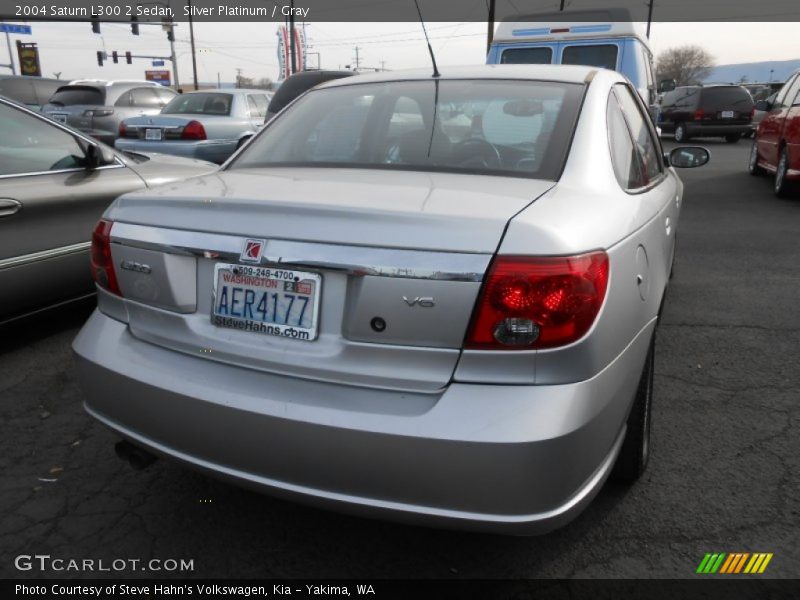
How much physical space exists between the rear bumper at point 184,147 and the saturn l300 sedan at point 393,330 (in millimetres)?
7326

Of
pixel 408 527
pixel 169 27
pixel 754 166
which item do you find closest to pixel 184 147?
pixel 408 527

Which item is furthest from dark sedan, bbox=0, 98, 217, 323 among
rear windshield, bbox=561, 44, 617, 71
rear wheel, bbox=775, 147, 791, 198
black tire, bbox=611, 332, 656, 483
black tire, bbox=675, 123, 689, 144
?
black tire, bbox=675, 123, 689, 144

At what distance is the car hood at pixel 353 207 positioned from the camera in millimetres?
1678

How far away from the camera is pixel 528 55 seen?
35.9ft

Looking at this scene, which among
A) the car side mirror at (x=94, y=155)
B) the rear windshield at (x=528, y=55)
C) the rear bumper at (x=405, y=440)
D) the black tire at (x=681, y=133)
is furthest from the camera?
the black tire at (x=681, y=133)

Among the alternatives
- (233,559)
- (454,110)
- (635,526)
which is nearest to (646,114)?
(454,110)

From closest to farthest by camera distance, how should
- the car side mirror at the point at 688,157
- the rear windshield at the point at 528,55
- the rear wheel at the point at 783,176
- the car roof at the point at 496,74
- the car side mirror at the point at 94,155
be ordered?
the car roof at the point at 496,74
the car side mirror at the point at 688,157
the car side mirror at the point at 94,155
the rear wheel at the point at 783,176
the rear windshield at the point at 528,55

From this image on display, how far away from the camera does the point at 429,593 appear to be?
6.73 ft

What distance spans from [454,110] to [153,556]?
1.90 meters

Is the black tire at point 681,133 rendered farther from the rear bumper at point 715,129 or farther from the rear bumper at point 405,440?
the rear bumper at point 405,440

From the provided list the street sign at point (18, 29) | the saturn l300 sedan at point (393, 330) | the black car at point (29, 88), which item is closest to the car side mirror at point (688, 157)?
the saturn l300 sedan at point (393, 330)

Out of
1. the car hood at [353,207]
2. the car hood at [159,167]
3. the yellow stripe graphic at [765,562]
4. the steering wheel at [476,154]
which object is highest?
the steering wheel at [476,154]

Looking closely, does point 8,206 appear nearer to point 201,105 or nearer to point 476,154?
Result: point 476,154

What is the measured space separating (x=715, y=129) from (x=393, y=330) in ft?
68.3
